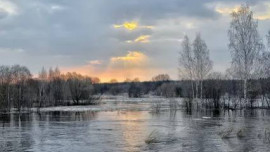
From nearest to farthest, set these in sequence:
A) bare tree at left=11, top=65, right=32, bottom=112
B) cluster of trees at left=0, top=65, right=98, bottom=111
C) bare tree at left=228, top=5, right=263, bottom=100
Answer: bare tree at left=228, top=5, right=263, bottom=100 → bare tree at left=11, top=65, right=32, bottom=112 → cluster of trees at left=0, top=65, right=98, bottom=111

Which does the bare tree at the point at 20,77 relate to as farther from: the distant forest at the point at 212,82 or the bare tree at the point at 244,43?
the bare tree at the point at 244,43

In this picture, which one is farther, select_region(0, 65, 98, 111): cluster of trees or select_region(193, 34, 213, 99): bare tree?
select_region(0, 65, 98, 111): cluster of trees

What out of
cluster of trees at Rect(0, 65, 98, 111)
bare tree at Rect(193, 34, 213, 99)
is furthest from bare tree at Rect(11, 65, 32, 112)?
bare tree at Rect(193, 34, 213, 99)

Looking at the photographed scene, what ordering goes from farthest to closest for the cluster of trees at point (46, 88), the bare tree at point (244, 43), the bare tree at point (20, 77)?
1. the cluster of trees at point (46, 88)
2. the bare tree at point (20, 77)
3. the bare tree at point (244, 43)

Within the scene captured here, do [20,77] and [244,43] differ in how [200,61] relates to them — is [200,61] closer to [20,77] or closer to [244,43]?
[244,43]

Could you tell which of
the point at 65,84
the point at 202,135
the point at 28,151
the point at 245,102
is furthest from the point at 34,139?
the point at 65,84

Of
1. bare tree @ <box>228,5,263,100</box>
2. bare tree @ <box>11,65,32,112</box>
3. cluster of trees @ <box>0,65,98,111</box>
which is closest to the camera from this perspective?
bare tree @ <box>228,5,263,100</box>

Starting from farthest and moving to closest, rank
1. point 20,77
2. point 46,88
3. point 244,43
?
point 46,88 < point 20,77 < point 244,43

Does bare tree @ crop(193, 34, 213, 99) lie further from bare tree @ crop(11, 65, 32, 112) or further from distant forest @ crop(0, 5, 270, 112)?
bare tree @ crop(11, 65, 32, 112)

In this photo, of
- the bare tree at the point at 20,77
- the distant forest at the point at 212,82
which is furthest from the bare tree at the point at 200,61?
the bare tree at the point at 20,77

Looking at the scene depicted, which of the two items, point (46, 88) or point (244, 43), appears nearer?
point (244, 43)

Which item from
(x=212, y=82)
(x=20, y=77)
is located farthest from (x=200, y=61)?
(x=20, y=77)

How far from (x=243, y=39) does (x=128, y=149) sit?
128 ft

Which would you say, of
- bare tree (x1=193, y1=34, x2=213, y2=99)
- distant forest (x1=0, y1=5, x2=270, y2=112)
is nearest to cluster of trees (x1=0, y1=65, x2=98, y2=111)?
distant forest (x1=0, y1=5, x2=270, y2=112)
